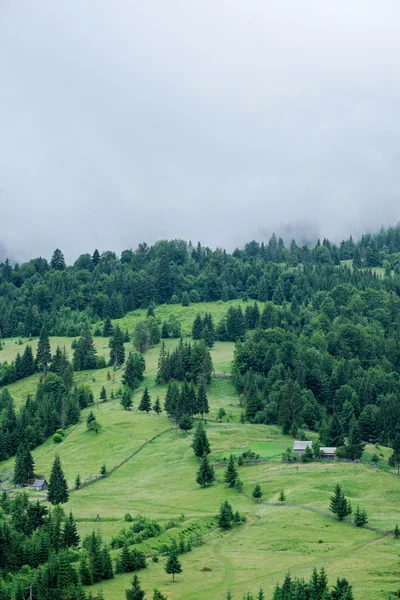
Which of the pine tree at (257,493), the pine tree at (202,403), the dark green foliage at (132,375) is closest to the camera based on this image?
the pine tree at (257,493)

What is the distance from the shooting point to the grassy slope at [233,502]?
8756 cm

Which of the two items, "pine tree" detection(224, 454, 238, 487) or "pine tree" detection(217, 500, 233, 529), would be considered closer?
"pine tree" detection(217, 500, 233, 529)

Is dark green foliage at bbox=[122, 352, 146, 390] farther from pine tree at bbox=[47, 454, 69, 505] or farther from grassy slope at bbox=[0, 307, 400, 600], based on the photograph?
pine tree at bbox=[47, 454, 69, 505]

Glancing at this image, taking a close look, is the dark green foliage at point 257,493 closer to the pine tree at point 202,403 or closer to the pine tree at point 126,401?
the pine tree at point 202,403

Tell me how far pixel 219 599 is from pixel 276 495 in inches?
1428

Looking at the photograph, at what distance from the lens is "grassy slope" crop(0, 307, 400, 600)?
87562 mm

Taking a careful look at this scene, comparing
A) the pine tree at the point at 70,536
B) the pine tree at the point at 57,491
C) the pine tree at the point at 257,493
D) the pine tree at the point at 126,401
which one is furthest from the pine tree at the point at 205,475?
the pine tree at the point at 126,401

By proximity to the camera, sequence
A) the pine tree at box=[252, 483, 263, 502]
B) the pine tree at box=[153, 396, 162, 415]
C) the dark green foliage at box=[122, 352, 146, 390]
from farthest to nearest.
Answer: the dark green foliage at box=[122, 352, 146, 390]
the pine tree at box=[153, 396, 162, 415]
the pine tree at box=[252, 483, 263, 502]

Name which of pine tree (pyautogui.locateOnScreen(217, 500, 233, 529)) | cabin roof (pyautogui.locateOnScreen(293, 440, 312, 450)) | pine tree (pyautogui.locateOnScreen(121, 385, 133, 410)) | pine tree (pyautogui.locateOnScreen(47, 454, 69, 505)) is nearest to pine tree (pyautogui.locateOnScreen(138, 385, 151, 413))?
pine tree (pyautogui.locateOnScreen(121, 385, 133, 410))

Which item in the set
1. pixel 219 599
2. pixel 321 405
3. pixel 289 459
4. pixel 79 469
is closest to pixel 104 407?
pixel 79 469

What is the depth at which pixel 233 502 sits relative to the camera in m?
117

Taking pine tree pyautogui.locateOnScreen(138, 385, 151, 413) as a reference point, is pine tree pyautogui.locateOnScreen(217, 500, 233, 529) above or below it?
below

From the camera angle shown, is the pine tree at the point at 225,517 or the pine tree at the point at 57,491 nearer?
the pine tree at the point at 225,517

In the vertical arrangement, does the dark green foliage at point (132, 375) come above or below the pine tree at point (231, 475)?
above
